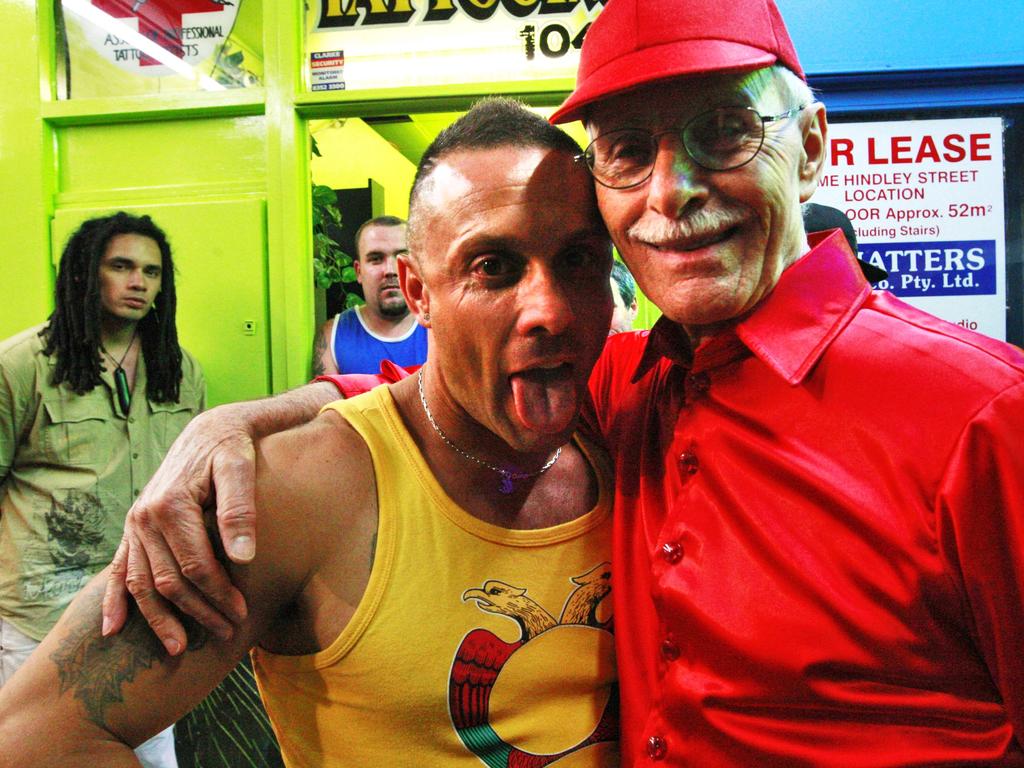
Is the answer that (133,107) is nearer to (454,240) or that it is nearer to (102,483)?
(102,483)

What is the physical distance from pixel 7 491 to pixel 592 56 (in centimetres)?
311

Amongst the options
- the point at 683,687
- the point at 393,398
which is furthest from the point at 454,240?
the point at 683,687

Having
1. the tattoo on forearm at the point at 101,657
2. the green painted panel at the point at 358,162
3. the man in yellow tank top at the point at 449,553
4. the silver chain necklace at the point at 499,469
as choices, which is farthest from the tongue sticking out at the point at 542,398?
the green painted panel at the point at 358,162

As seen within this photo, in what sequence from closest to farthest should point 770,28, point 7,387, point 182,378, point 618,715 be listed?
point 770,28, point 618,715, point 7,387, point 182,378

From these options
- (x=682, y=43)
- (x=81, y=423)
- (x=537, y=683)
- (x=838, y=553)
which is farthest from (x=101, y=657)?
(x=81, y=423)

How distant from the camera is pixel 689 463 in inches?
59.4

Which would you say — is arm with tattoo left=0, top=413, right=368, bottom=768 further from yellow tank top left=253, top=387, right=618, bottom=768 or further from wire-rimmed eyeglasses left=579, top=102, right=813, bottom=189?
wire-rimmed eyeglasses left=579, top=102, right=813, bottom=189

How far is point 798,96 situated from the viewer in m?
1.56

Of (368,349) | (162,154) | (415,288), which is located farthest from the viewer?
(162,154)

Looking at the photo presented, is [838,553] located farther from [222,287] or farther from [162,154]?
[162,154]

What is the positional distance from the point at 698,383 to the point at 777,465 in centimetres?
25

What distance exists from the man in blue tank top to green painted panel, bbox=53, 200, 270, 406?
32cm

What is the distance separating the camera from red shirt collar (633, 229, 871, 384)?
1.41 m

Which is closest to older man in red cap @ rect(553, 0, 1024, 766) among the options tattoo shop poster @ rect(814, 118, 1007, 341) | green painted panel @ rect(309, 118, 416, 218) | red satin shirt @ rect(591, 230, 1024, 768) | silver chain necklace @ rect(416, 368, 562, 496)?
red satin shirt @ rect(591, 230, 1024, 768)
